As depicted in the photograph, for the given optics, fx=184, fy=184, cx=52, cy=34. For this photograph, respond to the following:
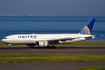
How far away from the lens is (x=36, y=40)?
5059 cm

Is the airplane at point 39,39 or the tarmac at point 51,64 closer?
the tarmac at point 51,64

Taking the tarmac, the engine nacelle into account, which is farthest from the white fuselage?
the tarmac

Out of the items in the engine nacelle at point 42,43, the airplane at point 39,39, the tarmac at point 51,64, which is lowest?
the tarmac at point 51,64

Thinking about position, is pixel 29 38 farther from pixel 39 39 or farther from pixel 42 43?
pixel 42 43

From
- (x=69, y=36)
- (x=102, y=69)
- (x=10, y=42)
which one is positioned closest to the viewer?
(x=102, y=69)

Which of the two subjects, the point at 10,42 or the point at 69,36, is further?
the point at 69,36

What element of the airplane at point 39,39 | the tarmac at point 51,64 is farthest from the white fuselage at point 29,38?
the tarmac at point 51,64

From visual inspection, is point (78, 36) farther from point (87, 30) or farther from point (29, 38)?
point (29, 38)

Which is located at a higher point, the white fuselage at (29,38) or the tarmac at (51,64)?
the white fuselage at (29,38)

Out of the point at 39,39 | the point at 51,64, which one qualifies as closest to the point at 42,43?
the point at 39,39

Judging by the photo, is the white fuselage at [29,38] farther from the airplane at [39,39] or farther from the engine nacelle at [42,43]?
the engine nacelle at [42,43]

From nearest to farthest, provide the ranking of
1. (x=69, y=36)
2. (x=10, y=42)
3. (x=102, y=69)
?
(x=102, y=69) → (x=10, y=42) → (x=69, y=36)

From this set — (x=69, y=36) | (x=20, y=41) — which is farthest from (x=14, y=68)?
(x=69, y=36)

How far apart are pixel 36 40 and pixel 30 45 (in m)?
2.47
